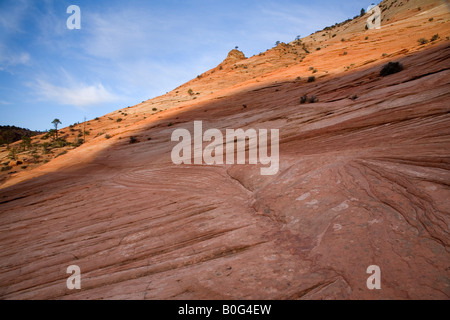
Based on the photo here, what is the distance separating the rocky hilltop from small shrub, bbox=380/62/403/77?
136 mm

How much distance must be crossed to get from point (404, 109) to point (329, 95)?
5.88 m

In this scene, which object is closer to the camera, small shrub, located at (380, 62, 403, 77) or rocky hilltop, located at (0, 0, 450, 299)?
rocky hilltop, located at (0, 0, 450, 299)

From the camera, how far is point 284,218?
13.5 ft

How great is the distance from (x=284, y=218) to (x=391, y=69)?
1102 cm

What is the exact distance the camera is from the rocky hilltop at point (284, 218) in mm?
2750

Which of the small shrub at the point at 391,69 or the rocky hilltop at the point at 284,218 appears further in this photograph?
the small shrub at the point at 391,69

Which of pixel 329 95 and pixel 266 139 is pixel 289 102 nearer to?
pixel 329 95

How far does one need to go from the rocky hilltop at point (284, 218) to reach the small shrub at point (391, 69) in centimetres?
14

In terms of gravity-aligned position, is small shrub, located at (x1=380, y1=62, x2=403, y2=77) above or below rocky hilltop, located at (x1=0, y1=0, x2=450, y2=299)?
above

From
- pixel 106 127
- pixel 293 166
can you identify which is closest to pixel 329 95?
pixel 293 166

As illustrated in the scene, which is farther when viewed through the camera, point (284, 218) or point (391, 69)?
point (391, 69)

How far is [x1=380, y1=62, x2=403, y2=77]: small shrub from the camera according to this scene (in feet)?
34.1

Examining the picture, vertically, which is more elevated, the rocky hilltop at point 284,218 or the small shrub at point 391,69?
the small shrub at point 391,69

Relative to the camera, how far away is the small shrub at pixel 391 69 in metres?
10.4
